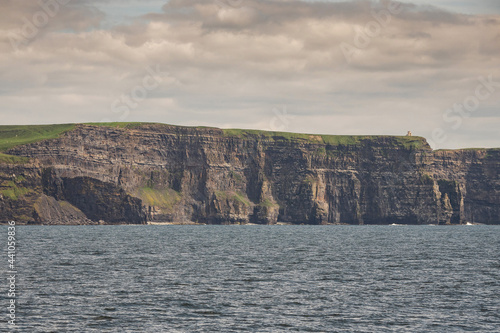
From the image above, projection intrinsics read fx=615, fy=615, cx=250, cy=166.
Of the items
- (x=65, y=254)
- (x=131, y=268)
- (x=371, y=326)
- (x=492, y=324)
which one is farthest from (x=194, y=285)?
(x=65, y=254)

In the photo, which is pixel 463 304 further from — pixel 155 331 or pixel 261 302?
pixel 155 331

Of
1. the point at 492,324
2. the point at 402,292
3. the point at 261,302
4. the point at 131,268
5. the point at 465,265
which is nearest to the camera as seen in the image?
the point at 492,324

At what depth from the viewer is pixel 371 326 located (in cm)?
4559

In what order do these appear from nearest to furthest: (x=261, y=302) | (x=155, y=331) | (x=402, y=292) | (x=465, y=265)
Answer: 1. (x=155, y=331)
2. (x=261, y=302)
3. (x=402, y=292)
4. (x=465, y=265)

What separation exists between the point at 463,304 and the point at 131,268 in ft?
137

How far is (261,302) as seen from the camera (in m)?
54.7

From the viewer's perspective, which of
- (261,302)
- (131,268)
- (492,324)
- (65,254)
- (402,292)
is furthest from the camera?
(65,254)

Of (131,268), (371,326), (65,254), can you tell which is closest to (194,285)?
(131,268)

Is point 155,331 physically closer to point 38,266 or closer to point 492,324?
point 492,324

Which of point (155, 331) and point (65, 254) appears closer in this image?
point (155, 331)

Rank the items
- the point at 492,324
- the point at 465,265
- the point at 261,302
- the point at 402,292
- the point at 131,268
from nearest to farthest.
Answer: the point at 492,324, the point at 261,302, the point at 402,292, the point at 131,268, the point at 465,265

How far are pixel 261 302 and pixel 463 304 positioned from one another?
1802 centimetres

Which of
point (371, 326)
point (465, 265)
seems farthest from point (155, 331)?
point (465, 265)

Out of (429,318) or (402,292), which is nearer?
(429,318)
